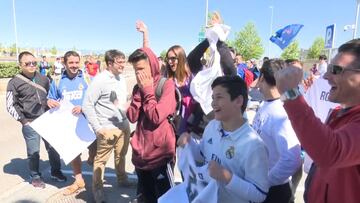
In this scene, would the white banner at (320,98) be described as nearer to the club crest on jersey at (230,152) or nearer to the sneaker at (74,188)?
the club crest on jersey at (230,152)

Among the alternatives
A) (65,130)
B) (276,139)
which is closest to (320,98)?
(276,139)

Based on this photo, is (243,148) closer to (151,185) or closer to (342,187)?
(342,187)

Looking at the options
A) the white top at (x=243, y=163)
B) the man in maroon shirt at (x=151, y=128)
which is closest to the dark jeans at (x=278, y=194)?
the white top at (x=243, y=163)

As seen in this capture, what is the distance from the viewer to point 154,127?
3174 millimetres

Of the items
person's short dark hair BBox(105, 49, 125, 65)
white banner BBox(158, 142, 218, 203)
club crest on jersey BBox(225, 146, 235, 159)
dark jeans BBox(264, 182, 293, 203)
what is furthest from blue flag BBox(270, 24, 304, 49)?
club crest on jersey BBox(225, 146, 235, 159)

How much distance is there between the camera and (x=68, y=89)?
4531mm

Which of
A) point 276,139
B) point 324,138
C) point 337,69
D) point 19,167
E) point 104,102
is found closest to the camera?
point 324,138

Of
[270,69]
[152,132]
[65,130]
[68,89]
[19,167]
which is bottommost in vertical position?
[19,167]

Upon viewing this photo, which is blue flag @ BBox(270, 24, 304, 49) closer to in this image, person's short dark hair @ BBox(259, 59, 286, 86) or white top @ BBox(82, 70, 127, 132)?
white top @ BBox(82, 70, 127, 132)

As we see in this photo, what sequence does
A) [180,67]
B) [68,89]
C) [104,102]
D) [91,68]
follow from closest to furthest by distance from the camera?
[180,67], [104,102], [68,89], [91,68]

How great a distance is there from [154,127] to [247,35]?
2041 inches

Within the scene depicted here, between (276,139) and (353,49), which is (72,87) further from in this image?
(353,49)

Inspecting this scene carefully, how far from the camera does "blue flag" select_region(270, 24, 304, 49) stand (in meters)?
10.6

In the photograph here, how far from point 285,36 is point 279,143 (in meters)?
9.36
